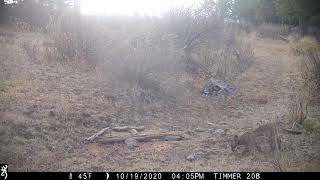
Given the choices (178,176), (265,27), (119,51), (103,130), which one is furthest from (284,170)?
(265,27)

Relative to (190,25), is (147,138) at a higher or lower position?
lower

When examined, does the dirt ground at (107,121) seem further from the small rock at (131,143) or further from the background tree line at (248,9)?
the background tree line at (248,9)

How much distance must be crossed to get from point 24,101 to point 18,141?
1962 mm

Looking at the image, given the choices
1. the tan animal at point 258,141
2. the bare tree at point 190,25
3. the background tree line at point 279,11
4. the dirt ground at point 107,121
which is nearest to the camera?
the dirt ground at point 107,121

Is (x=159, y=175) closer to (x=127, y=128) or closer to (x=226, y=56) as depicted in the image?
(x=127, y=128)

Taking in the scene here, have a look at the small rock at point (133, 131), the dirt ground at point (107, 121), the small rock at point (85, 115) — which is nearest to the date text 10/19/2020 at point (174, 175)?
the dirt ground at point (107, 121)

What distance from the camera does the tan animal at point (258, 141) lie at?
782cm

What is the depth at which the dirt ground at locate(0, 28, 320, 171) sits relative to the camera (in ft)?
24.4

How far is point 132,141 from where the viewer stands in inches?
336

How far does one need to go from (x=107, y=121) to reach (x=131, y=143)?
1.42m

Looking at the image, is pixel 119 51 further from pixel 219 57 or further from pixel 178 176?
pixel 178 176

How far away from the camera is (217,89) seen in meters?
12.6

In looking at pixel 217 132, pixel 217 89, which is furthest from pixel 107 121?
pixel 217 89

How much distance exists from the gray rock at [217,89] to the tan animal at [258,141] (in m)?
4.37
